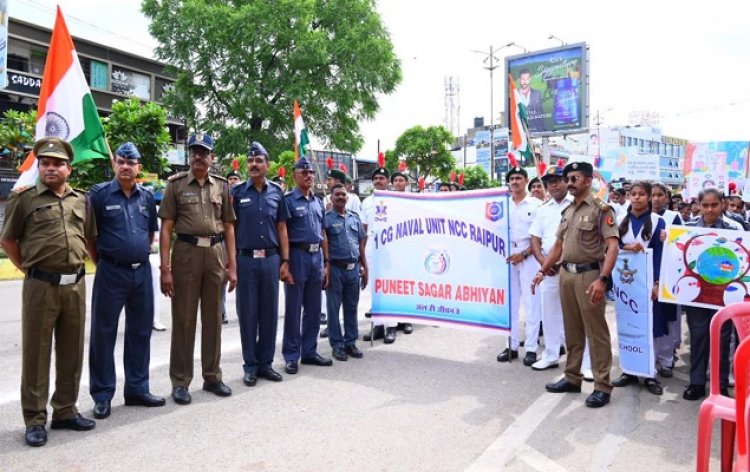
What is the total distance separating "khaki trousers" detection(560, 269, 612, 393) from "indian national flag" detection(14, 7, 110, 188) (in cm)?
409

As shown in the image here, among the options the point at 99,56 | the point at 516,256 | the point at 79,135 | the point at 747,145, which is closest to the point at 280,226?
the point at 79,135

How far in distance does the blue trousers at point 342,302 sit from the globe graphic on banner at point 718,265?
3181 mm

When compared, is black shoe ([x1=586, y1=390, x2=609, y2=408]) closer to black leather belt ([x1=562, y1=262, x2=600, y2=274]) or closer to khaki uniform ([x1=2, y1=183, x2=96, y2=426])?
black leather belt ([x1=562, y1=262, x2=600, y2=274])

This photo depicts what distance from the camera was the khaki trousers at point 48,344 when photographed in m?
3.80

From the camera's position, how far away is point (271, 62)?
24.3 m

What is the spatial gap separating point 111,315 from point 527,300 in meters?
4.00

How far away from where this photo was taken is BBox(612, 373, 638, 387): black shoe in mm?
5137

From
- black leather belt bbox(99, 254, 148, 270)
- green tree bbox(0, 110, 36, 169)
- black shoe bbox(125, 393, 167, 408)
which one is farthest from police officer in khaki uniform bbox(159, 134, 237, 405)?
green tree bbox(0, 110, 36, 169)

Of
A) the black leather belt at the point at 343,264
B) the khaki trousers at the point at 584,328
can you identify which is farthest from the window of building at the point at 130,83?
the khaki trousers at the point at 584,328

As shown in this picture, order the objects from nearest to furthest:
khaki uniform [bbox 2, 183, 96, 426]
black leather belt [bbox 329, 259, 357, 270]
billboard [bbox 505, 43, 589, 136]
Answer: khaki uniform [bbox 2, 183, 96, 426]
black leather belt [bbox 329, 259, 357, 270]
billboard [bbox 505, 43, 589, 136]

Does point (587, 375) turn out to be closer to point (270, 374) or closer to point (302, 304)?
point (302, 304)

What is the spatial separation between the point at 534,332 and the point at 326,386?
2.30m

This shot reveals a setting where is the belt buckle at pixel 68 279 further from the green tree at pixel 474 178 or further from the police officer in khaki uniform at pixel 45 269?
the green tree at pixel 474 178

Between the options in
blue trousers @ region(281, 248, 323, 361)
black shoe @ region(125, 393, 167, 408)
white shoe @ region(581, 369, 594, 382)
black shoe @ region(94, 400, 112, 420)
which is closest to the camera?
black shoe @ region(94, 400, 112, 420)
